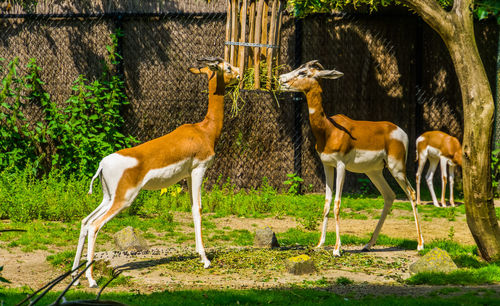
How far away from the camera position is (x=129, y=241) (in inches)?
312

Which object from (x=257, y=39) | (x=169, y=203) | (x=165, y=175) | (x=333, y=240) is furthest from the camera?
(x=169, y=203)

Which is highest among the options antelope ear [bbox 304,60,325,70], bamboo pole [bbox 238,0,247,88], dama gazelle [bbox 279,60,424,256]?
bamboo pole [bbox 238,0,247,88]

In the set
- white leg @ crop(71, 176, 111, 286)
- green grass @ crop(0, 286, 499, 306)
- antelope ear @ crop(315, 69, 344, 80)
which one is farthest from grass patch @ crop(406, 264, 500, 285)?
white leg @ crop(71, 176, 111, 286)

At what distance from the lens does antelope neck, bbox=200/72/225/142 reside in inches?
294

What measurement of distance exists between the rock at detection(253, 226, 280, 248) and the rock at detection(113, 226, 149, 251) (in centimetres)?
144

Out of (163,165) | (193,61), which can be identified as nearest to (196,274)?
(163,165)

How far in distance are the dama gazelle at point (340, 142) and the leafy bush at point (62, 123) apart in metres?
5.11

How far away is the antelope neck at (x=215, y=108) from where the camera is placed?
294 inches

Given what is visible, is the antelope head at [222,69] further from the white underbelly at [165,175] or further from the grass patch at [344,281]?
the grass patch at [344,281]

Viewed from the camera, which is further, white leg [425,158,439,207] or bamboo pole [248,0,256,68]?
white leg [425,158,439,207]

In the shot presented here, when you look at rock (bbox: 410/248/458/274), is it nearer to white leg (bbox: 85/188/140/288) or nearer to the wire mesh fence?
white leg (bbox: 85/188/140/288)

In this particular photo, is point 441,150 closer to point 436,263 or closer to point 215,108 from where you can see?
point 436,263

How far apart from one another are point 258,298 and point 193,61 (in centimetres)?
768

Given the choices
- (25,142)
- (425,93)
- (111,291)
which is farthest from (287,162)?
(111,291)
